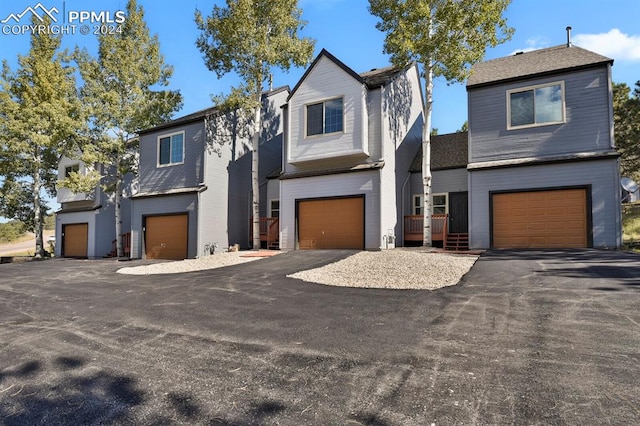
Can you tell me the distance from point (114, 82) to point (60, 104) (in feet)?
9.94

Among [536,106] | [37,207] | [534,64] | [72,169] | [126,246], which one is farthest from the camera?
[37,207]

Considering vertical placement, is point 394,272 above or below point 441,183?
below

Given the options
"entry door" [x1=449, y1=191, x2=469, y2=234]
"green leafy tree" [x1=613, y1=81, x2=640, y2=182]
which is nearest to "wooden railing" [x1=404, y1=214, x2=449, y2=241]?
"entry door" [x1=449, y1=191, x2=469, y2=234]

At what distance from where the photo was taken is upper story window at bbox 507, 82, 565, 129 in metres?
13.1

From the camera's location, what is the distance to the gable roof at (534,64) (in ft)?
42.8

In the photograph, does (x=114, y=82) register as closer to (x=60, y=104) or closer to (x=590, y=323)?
(x=60, y=104)

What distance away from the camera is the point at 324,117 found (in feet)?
50.8

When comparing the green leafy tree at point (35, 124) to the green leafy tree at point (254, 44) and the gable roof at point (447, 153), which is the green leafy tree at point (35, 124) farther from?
the gable roof at point (447, 153)

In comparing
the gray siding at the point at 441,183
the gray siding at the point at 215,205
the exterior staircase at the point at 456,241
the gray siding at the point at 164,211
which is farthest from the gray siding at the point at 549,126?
the gray siding at the point at 164,211

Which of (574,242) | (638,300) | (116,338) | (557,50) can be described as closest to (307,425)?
(116,338)

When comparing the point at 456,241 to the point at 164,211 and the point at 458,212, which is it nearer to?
the point at 458,212

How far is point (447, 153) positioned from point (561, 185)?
5964mm

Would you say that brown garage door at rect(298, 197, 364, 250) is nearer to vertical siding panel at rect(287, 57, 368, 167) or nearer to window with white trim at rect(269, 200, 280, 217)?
Answer: vertical siding panel at rect(287, 57, 368, 167)

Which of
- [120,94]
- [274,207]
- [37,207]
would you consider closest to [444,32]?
[274,207]
